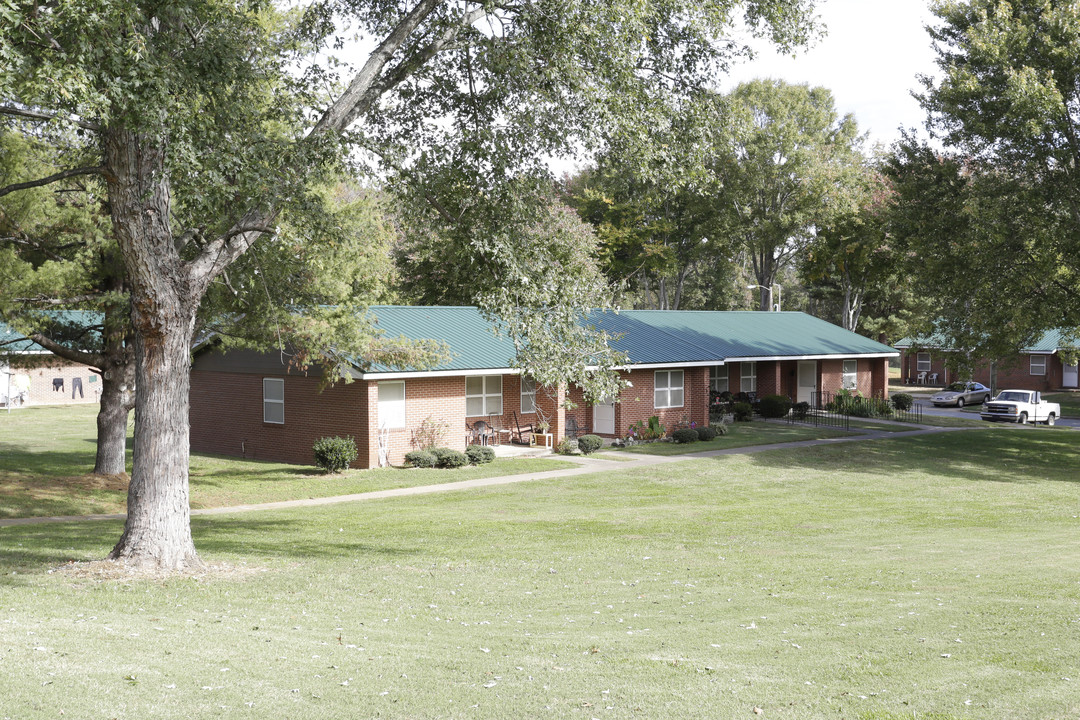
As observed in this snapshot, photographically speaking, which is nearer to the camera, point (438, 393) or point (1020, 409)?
point (438, 393)

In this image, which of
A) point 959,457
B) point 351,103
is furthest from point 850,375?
point 351,103

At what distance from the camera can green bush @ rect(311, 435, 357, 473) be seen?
26.1 meters

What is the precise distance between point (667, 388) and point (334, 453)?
14201mm

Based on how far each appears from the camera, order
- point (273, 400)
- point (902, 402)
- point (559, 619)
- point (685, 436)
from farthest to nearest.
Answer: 1. point (902, 402)
2. point (685, 436)
3. point (273, 400)
4. point (559, 619)

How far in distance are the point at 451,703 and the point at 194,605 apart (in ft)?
14.6

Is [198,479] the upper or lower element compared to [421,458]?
lower

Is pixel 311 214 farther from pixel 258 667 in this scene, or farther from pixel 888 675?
pixel 888 675

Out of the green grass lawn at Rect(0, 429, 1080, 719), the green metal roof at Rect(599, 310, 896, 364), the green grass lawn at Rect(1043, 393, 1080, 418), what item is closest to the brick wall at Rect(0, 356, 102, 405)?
the green metal roof at Rect(599, 310, 896, 364)

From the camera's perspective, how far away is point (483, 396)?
3156cm

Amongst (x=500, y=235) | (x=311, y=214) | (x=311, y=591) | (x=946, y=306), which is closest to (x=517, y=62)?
(x=500, y=235)

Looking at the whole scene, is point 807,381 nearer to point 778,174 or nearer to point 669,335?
point 669,335

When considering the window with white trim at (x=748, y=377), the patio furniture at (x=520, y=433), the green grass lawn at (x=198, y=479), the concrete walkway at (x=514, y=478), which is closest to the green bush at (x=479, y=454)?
the green grass lawn at (x=198, y=479)

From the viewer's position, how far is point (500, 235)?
13.2m

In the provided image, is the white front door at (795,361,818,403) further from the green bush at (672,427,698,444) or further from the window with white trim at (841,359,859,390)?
the green bush at (672,427,698,444)
